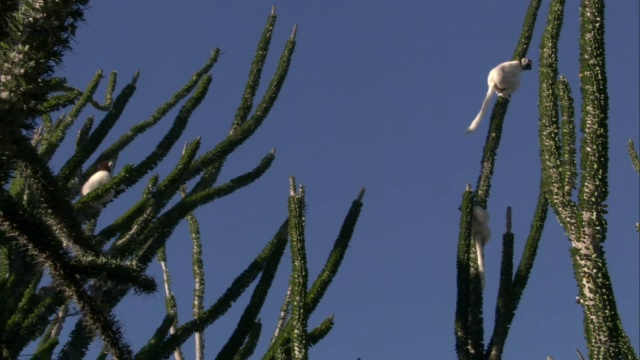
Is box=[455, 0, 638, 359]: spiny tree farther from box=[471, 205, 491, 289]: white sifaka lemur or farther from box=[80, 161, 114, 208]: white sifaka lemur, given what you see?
box=[80, 161, 114, 208]: white sifaka lemur

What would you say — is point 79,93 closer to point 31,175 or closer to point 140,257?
point 140,257

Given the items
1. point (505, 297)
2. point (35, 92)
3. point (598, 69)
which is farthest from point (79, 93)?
point (598, 69)

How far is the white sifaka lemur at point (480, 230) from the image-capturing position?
5359mm

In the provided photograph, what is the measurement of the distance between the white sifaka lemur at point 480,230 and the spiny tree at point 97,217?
0.73 metres

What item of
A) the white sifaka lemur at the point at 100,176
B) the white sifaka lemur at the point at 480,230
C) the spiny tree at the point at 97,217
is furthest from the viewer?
the white sifaka lemur at the point at 100,176

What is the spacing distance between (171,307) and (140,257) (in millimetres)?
1290

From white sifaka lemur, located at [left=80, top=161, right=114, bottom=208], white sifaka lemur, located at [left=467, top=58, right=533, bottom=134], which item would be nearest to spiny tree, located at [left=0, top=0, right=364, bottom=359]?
white sifaka lemur, located at [left=80, top=161, right=114, bottom=208]

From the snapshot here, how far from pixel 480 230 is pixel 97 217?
2.54 metres

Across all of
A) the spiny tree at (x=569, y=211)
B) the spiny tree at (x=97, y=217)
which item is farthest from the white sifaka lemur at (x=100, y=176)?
the spiny tree at (x=569, y=211)

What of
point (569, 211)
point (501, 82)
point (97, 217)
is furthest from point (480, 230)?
point (97, 217)

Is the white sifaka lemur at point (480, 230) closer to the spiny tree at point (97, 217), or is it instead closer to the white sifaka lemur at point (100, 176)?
the spiny tree at point (97, 217)

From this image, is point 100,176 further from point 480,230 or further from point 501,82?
point 501,82

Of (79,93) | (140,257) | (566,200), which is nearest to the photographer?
(566,200)

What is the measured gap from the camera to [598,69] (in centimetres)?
376
